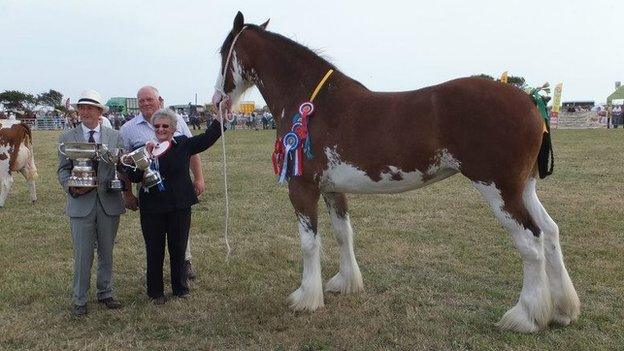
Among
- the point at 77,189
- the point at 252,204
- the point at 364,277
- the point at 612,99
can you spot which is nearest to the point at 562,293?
the point at 364,277

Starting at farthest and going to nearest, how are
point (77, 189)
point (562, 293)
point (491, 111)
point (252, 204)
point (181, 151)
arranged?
point (252, 204) → point (181, 151) → point (77, 189) → point (562, 293) → point (491, 111)

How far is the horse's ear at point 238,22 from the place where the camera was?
4.46m

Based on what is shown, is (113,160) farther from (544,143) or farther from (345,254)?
(544,143)

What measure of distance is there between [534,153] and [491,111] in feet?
1.52

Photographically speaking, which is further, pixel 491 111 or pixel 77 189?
pixel 77 189

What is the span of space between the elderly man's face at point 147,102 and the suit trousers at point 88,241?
109 centimetres

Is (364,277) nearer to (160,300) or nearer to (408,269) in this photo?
(408,269)

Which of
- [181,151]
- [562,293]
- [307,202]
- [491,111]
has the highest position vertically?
[491,111]

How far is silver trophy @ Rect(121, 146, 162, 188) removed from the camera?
13.2 ft

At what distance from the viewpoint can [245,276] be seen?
537 cm

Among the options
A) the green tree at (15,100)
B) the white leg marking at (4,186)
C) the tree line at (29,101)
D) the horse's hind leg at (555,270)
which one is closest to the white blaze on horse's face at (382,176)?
the horse's hind leg at (555,270)

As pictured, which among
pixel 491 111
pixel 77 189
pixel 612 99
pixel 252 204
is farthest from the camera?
pixel 612 99

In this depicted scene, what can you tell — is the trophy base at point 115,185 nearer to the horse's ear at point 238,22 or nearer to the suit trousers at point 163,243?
the suit trousers at point 163,243

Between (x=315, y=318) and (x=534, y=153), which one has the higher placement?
(x=534, y=153)
